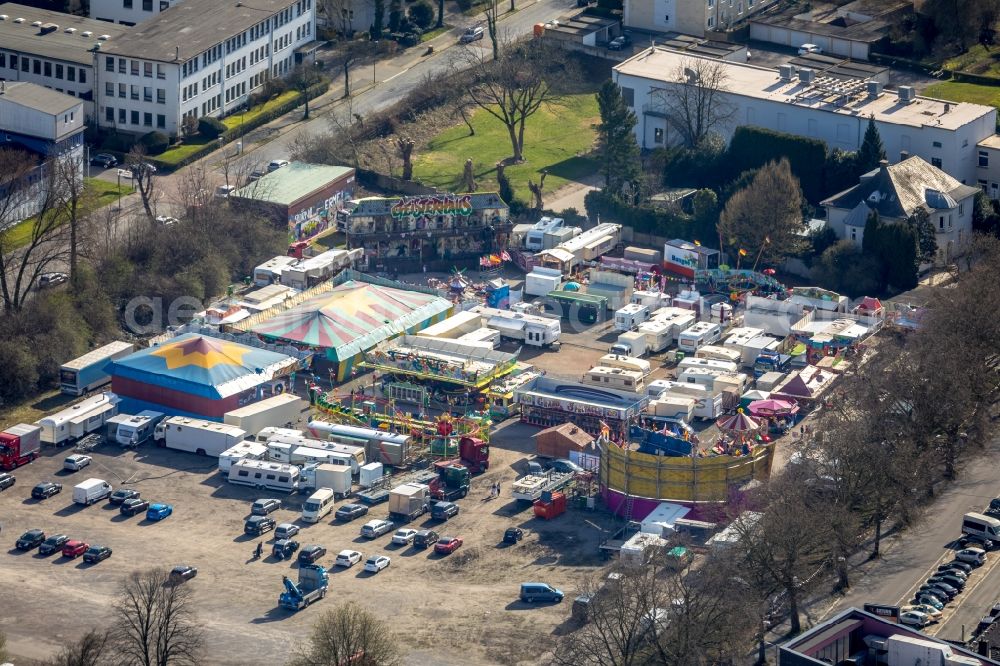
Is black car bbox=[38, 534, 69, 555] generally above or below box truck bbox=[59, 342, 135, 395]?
below

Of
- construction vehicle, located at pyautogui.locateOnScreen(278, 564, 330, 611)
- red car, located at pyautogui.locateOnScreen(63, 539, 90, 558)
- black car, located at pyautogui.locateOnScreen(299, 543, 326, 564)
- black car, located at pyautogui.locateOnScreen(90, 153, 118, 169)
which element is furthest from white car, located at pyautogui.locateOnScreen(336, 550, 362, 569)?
black car, located at pyautogui.locateOnScreen(90, 153, 118, 169)

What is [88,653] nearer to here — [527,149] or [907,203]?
[907,203]

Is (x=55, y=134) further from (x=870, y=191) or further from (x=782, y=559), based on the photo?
(x=782, y=559)

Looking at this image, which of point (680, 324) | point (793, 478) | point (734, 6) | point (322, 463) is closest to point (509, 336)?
point (680, 324)

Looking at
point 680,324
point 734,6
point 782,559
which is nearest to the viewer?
point 782,559

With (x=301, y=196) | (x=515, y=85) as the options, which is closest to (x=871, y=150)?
(x=515, y=85)

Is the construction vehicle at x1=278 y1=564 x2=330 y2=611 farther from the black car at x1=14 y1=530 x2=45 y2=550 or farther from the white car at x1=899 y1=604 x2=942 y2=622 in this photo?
the white car at x1=899 y1=604 x2=942 y2=622
